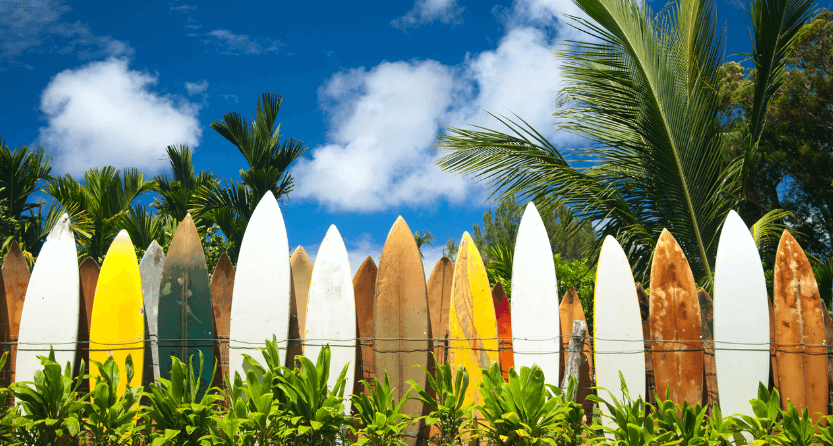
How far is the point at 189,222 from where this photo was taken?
3137mm

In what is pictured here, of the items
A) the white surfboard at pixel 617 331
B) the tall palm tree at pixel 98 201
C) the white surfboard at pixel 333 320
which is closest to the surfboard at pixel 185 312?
the white surfboard at pixel 333 320

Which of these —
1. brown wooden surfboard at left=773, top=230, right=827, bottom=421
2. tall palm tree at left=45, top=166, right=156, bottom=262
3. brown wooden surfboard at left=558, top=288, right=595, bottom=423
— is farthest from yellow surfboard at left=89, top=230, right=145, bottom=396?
tall palm tree at left=45, top=166, right=156, bottom=262

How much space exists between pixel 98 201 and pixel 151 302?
24.5ft

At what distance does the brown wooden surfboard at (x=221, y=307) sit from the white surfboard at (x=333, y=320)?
601 millimetres

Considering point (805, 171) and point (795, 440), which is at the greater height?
point (805, 171)

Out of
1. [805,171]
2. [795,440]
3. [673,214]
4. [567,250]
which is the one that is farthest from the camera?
[567,250]

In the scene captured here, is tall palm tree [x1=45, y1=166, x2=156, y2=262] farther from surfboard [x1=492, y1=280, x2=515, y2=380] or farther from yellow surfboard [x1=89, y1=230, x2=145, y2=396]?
surfboard [x1=492, y1=280, x2=515, y2=380]

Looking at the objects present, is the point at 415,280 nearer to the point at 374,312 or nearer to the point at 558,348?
the point at 374,312

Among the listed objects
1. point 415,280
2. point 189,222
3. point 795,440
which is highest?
point 189,222

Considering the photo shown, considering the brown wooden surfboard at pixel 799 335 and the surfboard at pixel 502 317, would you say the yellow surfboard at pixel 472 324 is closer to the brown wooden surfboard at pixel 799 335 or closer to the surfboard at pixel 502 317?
the surfboard at pixel 502 317

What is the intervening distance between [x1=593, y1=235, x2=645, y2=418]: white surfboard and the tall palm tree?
27.7 feet

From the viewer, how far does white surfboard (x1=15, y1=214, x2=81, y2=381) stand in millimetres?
2904

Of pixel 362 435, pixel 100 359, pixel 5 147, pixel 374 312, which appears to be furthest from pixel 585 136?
pixel 5 147

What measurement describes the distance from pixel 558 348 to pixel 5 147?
9666 mm
